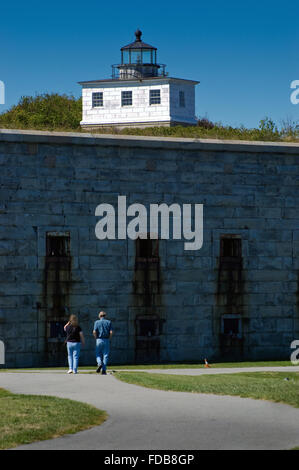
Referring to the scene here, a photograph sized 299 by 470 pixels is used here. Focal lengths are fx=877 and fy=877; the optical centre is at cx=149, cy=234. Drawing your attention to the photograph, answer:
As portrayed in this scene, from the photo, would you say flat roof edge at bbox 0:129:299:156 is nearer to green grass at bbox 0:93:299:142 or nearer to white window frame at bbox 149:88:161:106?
green grass at bbox 0:93:299:142

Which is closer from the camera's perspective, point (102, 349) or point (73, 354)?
point (102, 349)

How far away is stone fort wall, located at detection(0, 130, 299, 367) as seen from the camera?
2591cm

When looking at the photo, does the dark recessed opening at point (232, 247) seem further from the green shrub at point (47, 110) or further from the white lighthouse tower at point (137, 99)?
the white lighthouse tower at point (137, 99)

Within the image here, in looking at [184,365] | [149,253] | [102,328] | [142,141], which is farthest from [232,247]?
[102,328]

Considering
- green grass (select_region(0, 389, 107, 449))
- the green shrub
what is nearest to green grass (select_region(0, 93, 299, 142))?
the green shrub

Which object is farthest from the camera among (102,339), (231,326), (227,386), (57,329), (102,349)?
(231,326)

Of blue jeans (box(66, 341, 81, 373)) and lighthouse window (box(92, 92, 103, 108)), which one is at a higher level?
lighthouse window (box(92, 92, 103, 108))

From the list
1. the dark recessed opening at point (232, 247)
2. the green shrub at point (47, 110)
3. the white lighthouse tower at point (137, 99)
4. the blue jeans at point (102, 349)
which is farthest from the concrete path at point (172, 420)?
the white lighthouse tower at point (137, 99)

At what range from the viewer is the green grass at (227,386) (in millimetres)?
16109

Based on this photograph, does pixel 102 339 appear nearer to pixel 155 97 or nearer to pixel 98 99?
pixel 98 99

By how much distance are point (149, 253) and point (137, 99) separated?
2491 inches

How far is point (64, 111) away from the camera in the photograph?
89.4m

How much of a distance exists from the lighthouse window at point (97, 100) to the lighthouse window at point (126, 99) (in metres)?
2.21

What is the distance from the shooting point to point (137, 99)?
291ft
